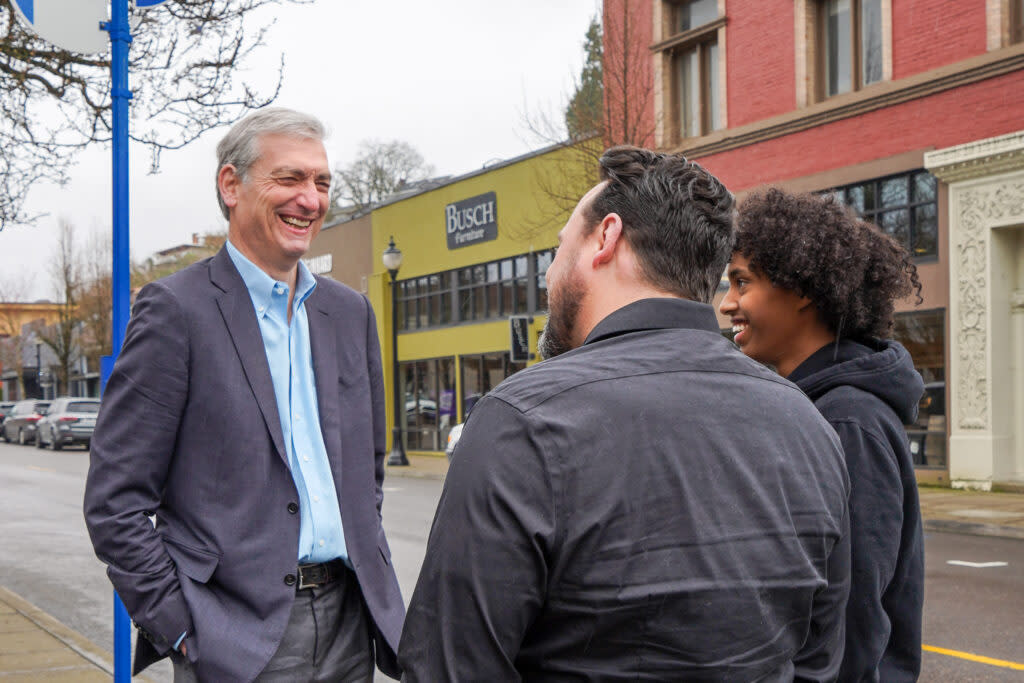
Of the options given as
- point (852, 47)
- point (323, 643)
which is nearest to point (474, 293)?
point (852, 47)

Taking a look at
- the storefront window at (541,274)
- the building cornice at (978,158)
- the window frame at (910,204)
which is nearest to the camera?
the building cornice at (978,158)

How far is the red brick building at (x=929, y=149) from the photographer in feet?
50.5

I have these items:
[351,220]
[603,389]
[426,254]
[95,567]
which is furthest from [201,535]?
[351,220]

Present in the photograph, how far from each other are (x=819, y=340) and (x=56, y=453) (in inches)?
1320

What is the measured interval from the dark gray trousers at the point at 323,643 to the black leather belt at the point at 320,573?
2 cm

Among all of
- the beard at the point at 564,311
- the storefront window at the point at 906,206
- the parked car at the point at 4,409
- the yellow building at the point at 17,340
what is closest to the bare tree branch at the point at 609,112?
the storefront window at the point at 906,206

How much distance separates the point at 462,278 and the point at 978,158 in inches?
598

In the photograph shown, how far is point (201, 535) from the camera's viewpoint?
2.43 meters

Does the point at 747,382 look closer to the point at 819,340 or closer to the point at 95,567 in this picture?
the point at 819,340

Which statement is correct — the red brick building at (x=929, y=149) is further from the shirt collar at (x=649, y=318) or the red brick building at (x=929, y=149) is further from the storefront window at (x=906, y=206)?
the shirt collar at (x=649, y=318)

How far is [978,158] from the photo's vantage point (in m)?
15.3

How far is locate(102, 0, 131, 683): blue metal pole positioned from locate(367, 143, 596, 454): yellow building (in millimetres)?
18215

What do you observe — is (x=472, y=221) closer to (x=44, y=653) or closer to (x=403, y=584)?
(x=403, y=584)

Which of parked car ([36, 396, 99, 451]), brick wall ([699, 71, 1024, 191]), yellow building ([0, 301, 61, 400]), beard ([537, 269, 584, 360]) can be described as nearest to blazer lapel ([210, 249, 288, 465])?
beard ([537, 269, 584, 360])
